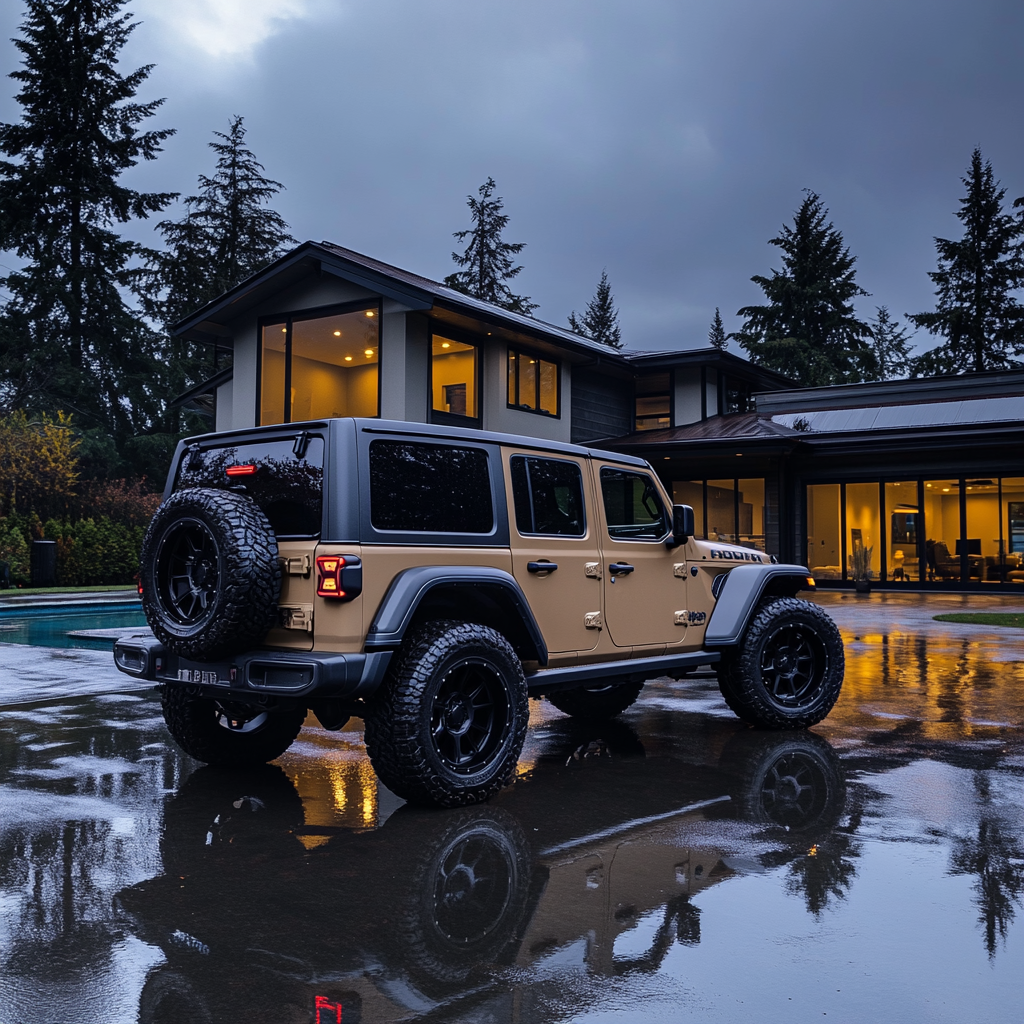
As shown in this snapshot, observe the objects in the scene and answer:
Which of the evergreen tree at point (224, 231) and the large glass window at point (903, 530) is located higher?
the evergreen tree at point (224, 231)

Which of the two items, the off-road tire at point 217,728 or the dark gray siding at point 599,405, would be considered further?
the dark gray siding at point 599,405

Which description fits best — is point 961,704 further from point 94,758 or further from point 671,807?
point 94,758

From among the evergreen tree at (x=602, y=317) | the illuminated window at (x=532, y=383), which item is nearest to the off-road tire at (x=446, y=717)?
the illuminated window at (x=532, y=383)

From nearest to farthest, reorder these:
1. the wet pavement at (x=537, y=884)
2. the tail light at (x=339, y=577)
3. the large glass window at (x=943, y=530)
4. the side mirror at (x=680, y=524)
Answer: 1. the wet pavement at (x=537, y=884)
2. the tail light at (x=339, y=577)
3. the side mirror at (x=680, y=524)
4. the large glass window at (x=943, y=530)

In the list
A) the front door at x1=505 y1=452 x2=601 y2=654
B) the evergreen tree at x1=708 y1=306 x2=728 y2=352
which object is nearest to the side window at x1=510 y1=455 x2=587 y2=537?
the front door at x1=505 y1=452 x2=601 y2=654

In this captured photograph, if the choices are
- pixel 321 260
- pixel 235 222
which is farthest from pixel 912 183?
pixel 321 260

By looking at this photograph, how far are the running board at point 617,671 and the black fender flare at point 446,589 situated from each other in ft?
0.48

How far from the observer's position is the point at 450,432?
17.8 feet

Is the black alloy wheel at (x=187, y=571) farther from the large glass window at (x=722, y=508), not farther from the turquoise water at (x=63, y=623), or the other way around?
the large glass window at (x=722, y=508)

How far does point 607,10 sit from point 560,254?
116936mm

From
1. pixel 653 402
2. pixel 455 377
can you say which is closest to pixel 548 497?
pixel 455 377

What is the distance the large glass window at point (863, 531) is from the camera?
24656 mm

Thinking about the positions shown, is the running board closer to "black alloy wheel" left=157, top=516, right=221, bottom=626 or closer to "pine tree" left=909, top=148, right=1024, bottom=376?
"black alloy wheel" left=157, top=516, right=221, bottom=626

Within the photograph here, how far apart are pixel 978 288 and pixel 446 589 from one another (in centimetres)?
4811
